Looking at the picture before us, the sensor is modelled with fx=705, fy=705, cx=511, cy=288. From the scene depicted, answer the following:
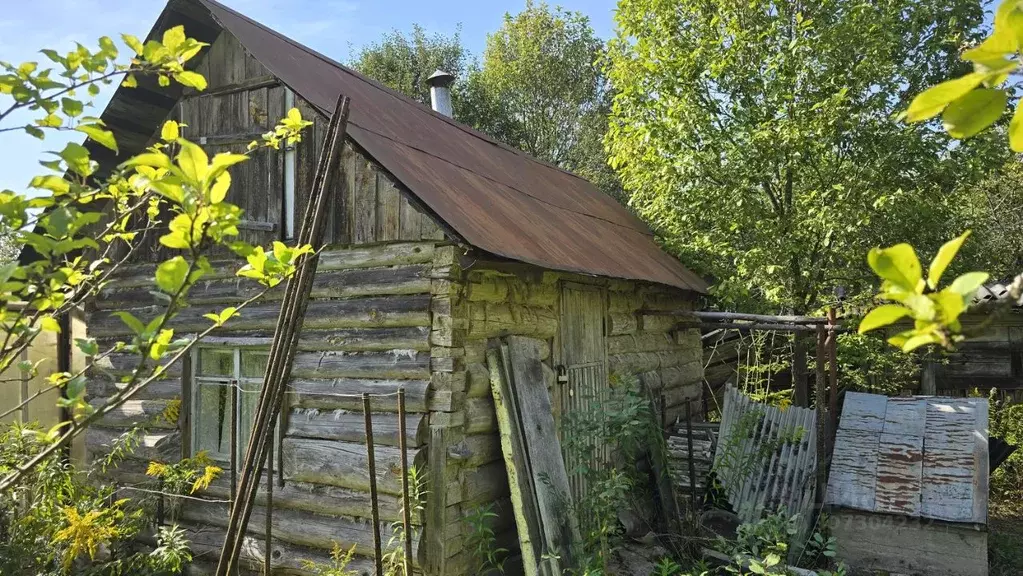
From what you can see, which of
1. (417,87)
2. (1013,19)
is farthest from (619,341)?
(417,87)

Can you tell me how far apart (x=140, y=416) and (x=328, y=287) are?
112 inches

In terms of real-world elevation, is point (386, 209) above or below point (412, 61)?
below

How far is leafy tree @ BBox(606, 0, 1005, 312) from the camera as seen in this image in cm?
920

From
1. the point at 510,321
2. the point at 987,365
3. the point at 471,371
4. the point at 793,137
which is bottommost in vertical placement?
the point at 987,365

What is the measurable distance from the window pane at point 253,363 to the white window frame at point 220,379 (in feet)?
0.09

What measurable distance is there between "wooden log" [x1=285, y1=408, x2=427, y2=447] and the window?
0.80m

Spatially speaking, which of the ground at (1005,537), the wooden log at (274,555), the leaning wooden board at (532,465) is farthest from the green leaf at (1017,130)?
the ground at (1005,537)

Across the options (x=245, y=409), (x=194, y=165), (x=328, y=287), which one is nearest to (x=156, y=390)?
(x=245, y=409)

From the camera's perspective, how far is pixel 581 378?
765 centimetres

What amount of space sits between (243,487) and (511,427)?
9.45 ft

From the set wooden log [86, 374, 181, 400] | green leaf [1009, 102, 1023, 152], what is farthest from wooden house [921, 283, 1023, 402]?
green leaf [1009, 102, 1023, 152]

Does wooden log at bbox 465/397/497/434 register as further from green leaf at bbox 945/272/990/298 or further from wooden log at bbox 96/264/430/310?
green leaf at bbox 945/272/990/298

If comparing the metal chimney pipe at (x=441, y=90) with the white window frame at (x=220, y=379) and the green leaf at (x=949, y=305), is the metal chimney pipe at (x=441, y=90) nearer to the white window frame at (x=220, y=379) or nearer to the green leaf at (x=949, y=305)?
the white window frame at (x=220, y=379)

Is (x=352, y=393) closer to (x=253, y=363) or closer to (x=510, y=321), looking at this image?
(x=253, y=363)
